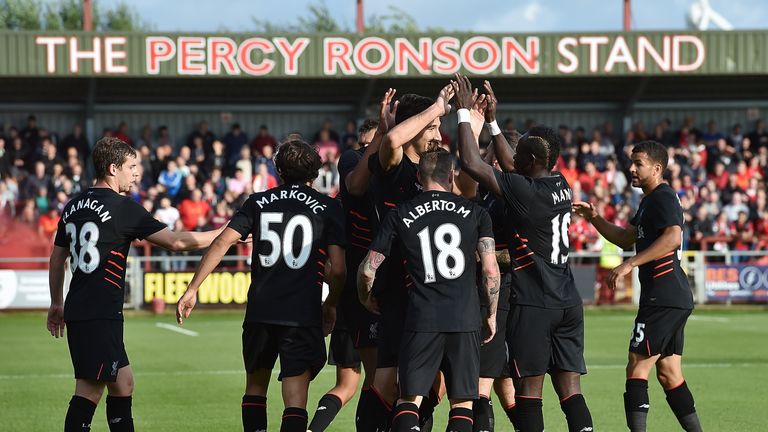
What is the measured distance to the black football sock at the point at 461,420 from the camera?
23.7 ft

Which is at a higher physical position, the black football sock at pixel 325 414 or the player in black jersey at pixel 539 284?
the player in black jersey at pixel 539 284

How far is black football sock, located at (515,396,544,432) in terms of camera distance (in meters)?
8.02

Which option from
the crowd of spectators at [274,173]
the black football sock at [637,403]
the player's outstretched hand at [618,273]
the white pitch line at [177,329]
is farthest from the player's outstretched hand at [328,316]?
the crowd of spectators at [274,173]

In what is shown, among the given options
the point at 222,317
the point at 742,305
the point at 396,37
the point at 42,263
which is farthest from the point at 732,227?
the point at 42,263

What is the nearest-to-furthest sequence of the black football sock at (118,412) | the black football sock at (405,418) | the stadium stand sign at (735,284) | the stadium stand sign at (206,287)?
the black football sock at (405,418) < the black football sock at (118,412) < the stadium stand sign at (206,287) < the stadium stand sign at (735,284)

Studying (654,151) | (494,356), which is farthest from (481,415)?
(654,151)

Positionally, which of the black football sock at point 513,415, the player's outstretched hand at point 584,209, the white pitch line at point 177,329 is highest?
the player's outstretched hand at point 584,209

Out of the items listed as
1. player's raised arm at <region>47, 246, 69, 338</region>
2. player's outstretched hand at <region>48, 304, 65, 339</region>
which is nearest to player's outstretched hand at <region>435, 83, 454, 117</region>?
player's raised arm at <region>47, 246, 69, 338</region>

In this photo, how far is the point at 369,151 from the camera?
751 cm

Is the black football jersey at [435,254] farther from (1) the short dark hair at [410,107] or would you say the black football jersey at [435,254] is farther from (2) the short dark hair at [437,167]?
(1) the short dark hair at [410,107]

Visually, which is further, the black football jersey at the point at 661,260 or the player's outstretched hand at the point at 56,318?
the black football jersey at the point at 661,260

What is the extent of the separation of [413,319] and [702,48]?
929 inches

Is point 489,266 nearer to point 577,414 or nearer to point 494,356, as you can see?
point 494,356

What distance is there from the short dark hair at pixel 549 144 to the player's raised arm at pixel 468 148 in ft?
1.60
